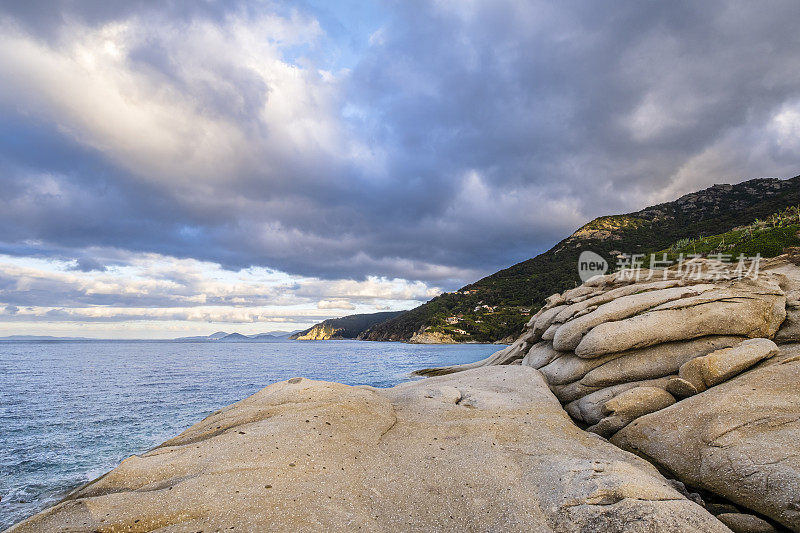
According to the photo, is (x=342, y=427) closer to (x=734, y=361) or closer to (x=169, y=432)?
(x=734, y=361)

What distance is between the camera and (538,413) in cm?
1608

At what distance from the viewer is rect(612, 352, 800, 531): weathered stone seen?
945cm

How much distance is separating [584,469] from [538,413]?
248 inches

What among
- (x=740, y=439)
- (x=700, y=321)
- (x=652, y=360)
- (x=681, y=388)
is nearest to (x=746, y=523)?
(x=740, y=439)

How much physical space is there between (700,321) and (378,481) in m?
18.1

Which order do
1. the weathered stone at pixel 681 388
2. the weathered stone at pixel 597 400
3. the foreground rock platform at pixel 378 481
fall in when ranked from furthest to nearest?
1. the weathered stone at pixel 597 400
2. the weathered stone at pixel 681 388
3. the foreground rock platform at pixel 378 481

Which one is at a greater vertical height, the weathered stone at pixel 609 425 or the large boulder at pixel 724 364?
the large boulder at pixel 724 364

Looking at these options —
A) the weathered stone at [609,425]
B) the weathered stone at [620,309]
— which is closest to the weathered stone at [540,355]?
the weathered stone at [620,309]

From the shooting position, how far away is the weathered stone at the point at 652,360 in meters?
17.6

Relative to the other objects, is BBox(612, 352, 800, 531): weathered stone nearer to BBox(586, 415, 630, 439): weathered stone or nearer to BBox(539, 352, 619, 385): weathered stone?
BBox(586, 415, 630, 439): weathered stone

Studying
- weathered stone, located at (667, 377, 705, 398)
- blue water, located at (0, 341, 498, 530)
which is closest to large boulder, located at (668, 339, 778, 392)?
weathered stone, located at (667, 377, 705, 398)

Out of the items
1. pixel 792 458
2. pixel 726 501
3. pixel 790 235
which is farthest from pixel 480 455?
pixel 790 235

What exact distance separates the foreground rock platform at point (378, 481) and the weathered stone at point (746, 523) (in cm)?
148

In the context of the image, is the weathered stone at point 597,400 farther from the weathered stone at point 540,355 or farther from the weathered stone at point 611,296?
the weathered stone at point 611,296
